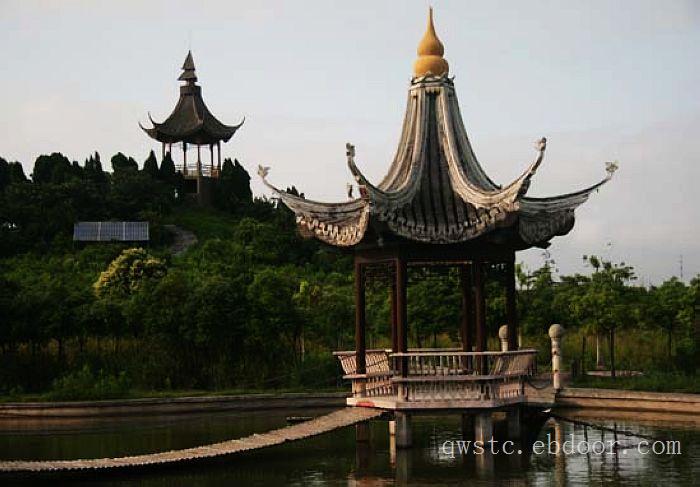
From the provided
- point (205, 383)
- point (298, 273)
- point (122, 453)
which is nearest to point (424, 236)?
point (122, 453)

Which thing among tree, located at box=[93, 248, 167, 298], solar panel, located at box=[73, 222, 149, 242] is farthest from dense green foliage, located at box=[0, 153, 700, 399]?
solar panel, located at box=[73, 222, 149, 242]

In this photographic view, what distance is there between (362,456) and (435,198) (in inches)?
135

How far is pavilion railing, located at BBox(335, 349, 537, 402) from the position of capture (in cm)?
1368

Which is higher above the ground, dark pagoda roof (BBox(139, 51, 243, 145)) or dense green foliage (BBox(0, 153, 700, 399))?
dark pagoda roof (BBox(139, 51, 243, 145))

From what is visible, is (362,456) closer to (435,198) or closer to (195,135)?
(435,198)

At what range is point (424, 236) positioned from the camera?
1391 cm

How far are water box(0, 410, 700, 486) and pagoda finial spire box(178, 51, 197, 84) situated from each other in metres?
34.1

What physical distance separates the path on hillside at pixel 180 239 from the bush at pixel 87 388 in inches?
719

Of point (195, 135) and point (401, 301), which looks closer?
point (401, 301)

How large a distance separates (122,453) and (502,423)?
513 centimetres

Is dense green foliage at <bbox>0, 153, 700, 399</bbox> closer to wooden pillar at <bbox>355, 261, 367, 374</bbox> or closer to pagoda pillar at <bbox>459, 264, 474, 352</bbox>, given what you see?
pagoda pillar at <bbox>459, 264, 474, 352</bbox>

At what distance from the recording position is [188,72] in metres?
51.6

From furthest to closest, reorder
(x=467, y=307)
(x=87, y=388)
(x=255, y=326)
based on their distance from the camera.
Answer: (x=255, y=326) → (x=87, y=388) → (x=467, y=307)

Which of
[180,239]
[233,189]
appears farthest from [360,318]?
[233,189]
